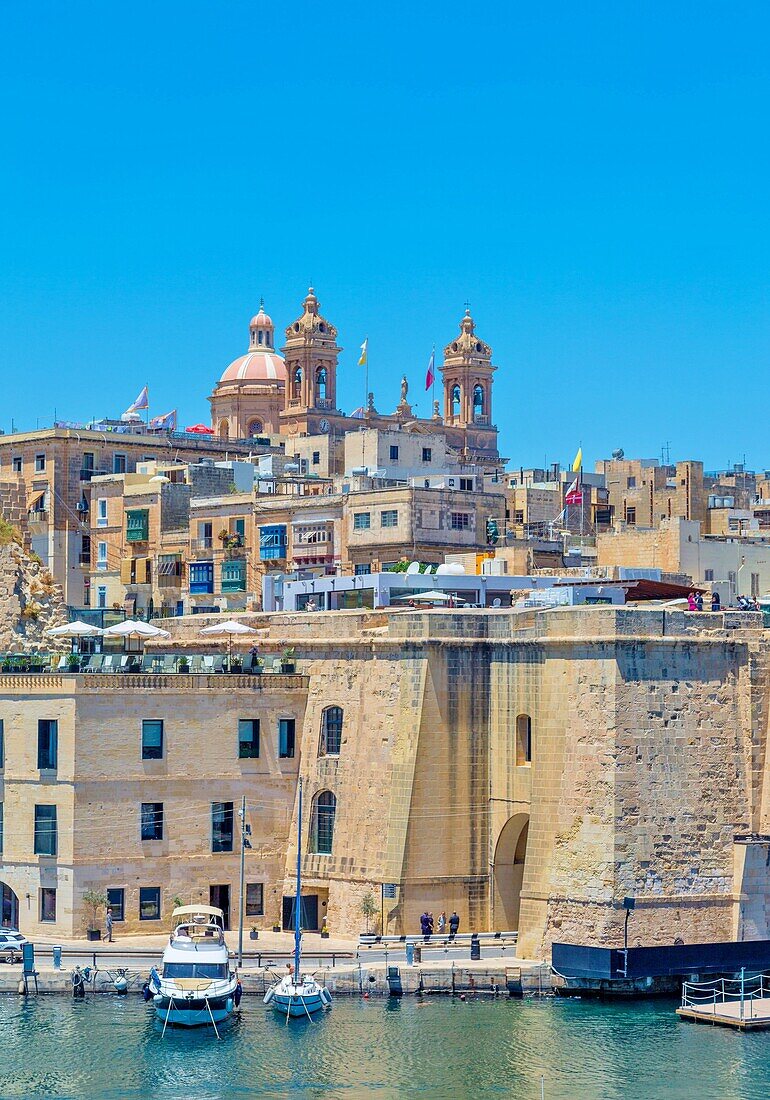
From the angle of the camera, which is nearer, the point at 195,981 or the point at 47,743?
the point at 195,981

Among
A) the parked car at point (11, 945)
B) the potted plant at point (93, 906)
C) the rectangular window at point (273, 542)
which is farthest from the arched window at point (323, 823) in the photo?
the rectangular window at point (273, 542)

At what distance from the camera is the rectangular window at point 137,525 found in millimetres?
88250

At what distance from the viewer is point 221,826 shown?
57.0 metres

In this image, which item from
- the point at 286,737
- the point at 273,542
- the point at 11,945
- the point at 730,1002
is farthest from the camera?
the point at 273,542

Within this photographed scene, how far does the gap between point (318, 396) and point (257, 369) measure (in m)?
9.78

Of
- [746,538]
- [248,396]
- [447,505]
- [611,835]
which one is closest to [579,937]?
[611,835]

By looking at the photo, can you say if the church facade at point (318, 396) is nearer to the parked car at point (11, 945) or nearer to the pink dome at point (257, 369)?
the pink dome at point (257, 369)

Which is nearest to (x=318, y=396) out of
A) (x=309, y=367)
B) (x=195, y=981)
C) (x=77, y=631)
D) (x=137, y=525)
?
(x=309, y=367)

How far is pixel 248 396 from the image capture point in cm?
12294

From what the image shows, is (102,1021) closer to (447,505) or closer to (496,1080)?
(496,1080)

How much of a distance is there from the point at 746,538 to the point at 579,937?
40.8m

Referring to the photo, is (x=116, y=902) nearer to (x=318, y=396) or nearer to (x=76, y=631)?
(x=76, y=631)

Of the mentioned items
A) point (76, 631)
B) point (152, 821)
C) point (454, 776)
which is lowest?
point (152, 821)

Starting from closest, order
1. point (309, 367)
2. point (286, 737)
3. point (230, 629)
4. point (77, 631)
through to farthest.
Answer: point (286, 737) → point (230, 629) → point (77, 631) → point (309, 367)
